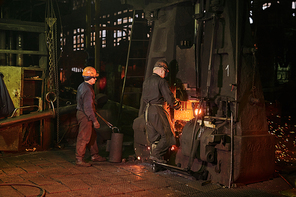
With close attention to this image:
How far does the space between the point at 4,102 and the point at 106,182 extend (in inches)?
146

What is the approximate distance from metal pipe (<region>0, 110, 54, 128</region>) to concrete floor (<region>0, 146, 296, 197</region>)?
0.93 metres

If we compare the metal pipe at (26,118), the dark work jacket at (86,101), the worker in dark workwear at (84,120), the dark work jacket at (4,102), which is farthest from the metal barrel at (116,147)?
the dark work jacket at (4,102)

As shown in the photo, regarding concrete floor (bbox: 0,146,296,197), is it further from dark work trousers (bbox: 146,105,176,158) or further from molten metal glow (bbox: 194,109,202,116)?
molten metal glow (bbox: 194,109,202,116)

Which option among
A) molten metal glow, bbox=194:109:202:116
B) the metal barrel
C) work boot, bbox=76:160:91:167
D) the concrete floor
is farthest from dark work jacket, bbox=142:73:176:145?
work boot, bbox=76:160:91:167

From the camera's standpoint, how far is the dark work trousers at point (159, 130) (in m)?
6.26

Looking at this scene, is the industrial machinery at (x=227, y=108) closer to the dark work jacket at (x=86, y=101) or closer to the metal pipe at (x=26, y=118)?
the dark work jacket at (x=86, y=101)

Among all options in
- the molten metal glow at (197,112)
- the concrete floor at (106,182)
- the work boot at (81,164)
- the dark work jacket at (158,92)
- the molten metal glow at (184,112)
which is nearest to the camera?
the concrete floor at (106,182)

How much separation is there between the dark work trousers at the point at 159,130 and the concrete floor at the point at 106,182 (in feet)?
1.58

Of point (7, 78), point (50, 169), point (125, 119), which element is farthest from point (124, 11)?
point (50, 169)

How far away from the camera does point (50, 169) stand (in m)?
6.35

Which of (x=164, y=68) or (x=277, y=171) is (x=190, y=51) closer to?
(x=164, y=68)

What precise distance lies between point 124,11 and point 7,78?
96.0ft

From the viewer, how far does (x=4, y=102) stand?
24.8 feet

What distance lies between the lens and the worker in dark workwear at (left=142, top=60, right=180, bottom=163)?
624cm
